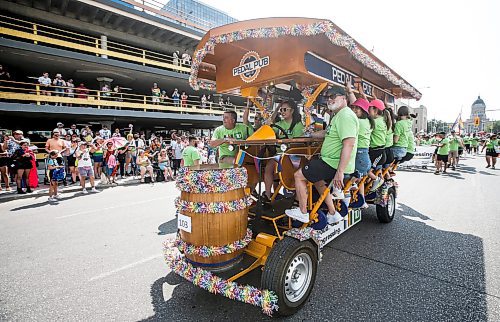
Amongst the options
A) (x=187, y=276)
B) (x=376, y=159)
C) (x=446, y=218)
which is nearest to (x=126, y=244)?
(x=187, y=276)

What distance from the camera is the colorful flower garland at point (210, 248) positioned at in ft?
8.33

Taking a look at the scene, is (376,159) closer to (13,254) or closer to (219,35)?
(219,35)

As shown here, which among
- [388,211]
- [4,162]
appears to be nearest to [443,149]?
[388,211]

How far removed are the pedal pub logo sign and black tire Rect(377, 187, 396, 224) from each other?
140 inches

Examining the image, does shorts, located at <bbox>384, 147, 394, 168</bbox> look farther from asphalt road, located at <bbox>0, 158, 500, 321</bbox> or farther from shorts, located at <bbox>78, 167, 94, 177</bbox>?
shorts, located at <bbox>78, 167, 94, 177</bbox>

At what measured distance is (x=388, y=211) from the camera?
202 inches

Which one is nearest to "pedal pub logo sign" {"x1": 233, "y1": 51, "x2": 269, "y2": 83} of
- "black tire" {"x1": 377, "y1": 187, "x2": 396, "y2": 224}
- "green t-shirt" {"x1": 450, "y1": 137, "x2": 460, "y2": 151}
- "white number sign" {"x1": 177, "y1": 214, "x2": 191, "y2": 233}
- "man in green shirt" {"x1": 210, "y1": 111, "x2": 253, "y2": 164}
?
"man in green shirt" {"x1": 210, "y1": 111, "x2": 253, "y2": 164}

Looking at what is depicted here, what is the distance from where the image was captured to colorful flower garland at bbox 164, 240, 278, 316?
225 centimetres

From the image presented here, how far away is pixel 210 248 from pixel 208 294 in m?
0.70

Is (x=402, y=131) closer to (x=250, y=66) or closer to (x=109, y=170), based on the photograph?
(x=250, y=66)

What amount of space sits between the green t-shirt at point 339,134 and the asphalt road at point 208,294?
1.44 meters

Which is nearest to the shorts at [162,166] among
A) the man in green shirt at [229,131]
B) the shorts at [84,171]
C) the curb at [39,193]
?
the curb at [39,193]

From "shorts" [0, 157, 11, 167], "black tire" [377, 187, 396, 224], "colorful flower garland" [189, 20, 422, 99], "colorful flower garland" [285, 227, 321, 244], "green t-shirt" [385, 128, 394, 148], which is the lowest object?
"black tire" [377, 187, 396, 224]

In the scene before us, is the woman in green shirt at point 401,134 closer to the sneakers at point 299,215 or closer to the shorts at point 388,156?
the shorts at point 388,156
